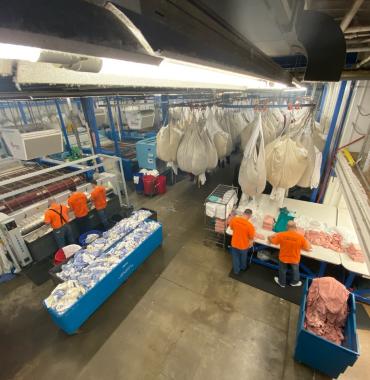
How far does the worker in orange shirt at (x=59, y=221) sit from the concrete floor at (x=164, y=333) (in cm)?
83

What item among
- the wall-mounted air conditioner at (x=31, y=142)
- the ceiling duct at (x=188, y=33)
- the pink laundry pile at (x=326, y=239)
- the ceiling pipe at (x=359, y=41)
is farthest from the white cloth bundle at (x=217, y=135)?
the ceiling duct at (x=188, y=33)

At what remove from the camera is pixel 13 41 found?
27 centimetres

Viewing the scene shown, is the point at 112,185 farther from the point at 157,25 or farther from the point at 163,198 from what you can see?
the point at 157,25

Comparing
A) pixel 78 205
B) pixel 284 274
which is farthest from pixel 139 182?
pixel 284 274

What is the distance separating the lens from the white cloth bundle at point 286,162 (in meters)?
2.75

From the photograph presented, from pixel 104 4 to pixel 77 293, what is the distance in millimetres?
3237

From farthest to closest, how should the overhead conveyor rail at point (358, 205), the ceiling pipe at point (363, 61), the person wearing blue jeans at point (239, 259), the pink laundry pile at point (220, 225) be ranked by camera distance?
the pink laundry pile at point (220, 225)
the person wearing blue jeans at point (239, 259)
the ceiling pipe at point (363, 61)
the overhead conveyor rail at point (358, 205)

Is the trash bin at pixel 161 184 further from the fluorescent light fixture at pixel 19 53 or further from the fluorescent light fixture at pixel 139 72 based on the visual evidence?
the fluorescent light fixture at pixel 19 53

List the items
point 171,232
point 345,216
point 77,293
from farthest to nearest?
point 171,232, point 345,216, point 77,293

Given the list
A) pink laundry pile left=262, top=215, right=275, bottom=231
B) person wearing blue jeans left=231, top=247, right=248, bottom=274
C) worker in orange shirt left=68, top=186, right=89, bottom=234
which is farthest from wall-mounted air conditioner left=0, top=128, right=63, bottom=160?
pink laundry pile left=262, top=215, right=275, bottom=231

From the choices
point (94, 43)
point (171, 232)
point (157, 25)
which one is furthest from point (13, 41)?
point (171, 232)

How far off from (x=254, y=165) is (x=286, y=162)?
0.40m

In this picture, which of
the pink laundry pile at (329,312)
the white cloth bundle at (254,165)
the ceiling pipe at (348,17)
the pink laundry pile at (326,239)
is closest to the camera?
the ceiling pipe at (348,17)

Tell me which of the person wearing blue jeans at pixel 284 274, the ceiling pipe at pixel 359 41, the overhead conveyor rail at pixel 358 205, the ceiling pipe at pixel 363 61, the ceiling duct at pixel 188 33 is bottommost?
the person wearing blue jeans at pixel 284 274
